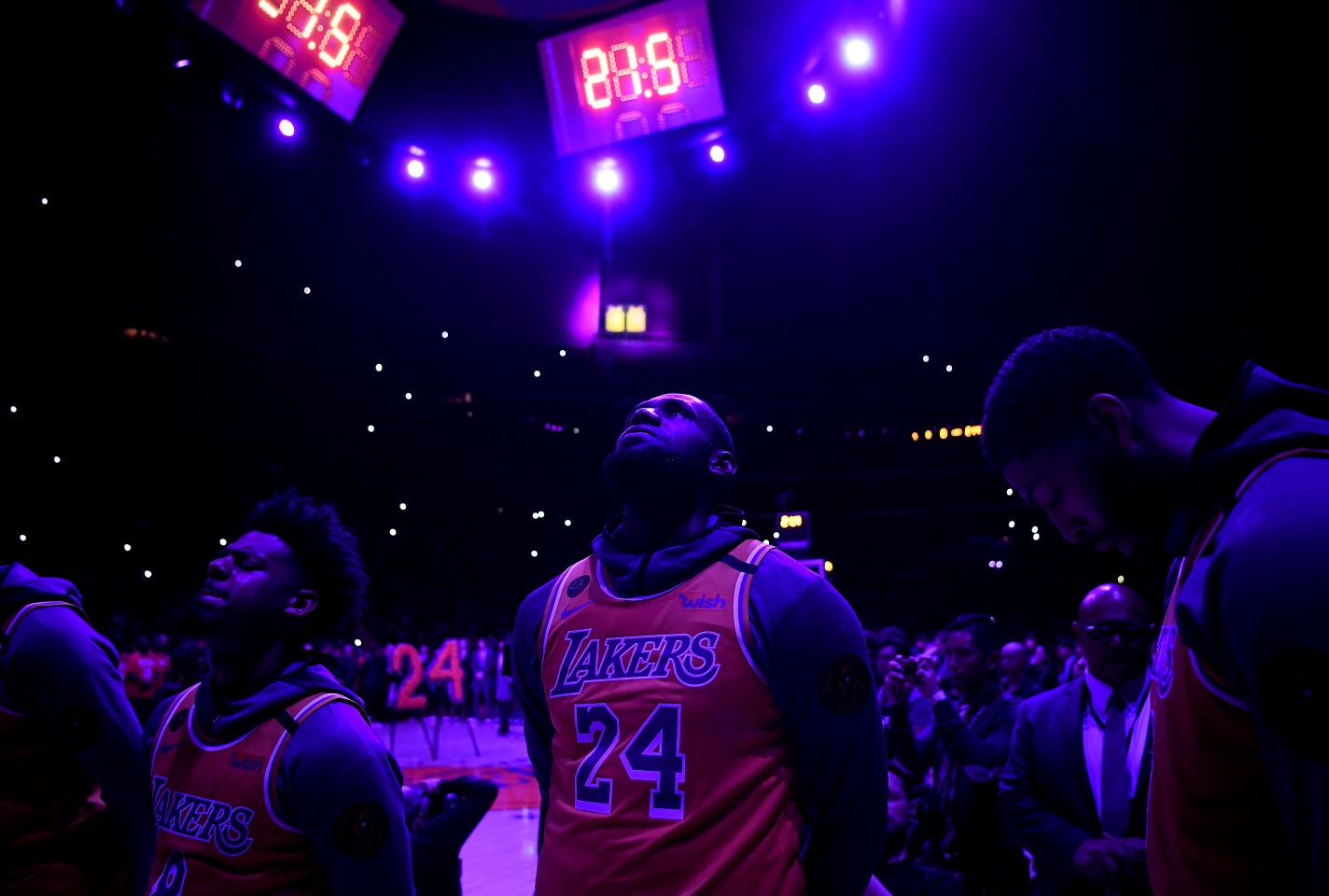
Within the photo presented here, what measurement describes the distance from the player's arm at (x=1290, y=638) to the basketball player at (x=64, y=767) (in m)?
3.21

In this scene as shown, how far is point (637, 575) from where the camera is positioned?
2.41 meters

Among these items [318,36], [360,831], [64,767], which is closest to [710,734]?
[360,831]

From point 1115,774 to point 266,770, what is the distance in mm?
2974

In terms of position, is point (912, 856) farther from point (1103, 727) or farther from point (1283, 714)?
point (1283, 714)

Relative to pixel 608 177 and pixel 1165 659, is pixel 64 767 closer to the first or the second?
pixel 1165 659

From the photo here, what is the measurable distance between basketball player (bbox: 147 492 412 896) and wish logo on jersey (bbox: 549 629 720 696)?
24.8 inches

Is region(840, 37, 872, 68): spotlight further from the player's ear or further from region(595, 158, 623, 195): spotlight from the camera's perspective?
the player's ear

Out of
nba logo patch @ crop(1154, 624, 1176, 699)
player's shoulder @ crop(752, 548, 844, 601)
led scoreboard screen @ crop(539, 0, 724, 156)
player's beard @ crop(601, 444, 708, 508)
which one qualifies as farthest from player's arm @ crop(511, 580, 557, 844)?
led scoreboard screen @ crop(539, 0, 724, 156)

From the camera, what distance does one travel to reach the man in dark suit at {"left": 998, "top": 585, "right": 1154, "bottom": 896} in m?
3.24

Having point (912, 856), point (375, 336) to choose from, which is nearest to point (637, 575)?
point (912, 856)

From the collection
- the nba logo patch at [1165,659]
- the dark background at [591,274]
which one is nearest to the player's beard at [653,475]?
the nba logo patch at [1165,659]

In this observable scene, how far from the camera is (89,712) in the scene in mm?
2904

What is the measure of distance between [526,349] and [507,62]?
7624mm

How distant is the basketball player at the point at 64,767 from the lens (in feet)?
9.46
